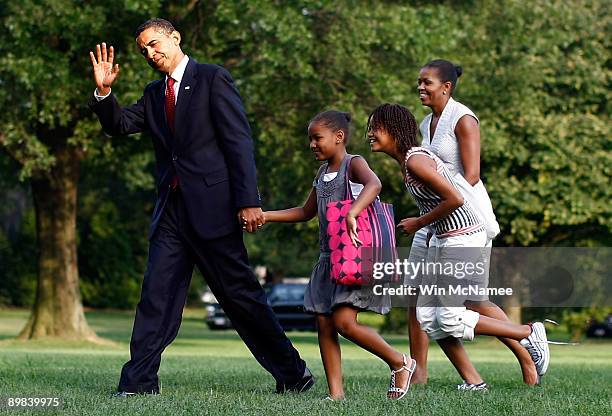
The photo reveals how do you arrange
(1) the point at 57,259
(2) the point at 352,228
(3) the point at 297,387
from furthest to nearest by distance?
(1) the point at 57,259 → (3) the point at 297,387 → (2) the point at 352,228

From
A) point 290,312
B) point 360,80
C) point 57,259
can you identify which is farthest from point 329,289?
point 290,312

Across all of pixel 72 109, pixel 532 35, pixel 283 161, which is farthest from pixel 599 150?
pixel 72 109

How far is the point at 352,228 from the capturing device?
7.29m

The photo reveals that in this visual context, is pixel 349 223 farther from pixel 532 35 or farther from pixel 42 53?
pixel 532 35

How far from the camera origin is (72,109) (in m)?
22.8

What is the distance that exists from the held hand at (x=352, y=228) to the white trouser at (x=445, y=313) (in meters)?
0.98

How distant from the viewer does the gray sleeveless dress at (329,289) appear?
24.5 ft

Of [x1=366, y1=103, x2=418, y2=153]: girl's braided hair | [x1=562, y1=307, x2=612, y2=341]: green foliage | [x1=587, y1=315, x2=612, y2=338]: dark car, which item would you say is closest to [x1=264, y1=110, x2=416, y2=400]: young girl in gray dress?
[x1=366, y1=103, x2=418, y2=153]: girl's braided hair

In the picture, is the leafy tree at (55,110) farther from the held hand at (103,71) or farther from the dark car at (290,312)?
the dark car at (290,312)

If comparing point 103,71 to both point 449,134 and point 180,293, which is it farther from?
point 449,134

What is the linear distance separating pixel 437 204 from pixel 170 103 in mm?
1818

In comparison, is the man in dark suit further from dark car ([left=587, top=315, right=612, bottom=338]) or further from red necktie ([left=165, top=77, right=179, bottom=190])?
dark car ([left=587, top=315, right=612, bottom=338])

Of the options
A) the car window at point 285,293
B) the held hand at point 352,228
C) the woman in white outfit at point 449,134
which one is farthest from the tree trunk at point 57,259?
the held hand at point 352,228

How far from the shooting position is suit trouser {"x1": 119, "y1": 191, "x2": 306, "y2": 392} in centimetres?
779
